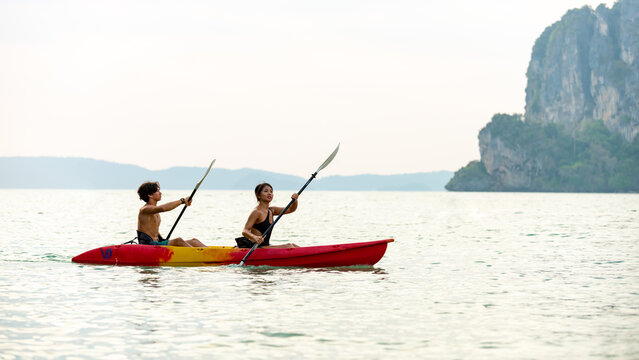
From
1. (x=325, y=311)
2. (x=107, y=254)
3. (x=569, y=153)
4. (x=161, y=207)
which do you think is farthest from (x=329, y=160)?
(x=569, y=153)

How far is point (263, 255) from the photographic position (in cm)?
1405

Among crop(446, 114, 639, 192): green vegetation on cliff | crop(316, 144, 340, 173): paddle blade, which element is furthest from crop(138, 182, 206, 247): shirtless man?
crop(446, 114, 639, 192): green vegetation on cliff

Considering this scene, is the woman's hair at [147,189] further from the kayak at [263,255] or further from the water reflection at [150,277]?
the water reflection at [150,277]

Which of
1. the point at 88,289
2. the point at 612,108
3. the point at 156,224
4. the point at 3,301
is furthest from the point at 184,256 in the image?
the point at 612,108

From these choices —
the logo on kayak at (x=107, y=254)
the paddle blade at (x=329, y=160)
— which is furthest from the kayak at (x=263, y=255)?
the paddle blade at (x=329, y=160)

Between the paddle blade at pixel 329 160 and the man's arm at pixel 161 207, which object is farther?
the paddle blade at pixel 329 160

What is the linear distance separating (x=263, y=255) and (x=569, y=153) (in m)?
192

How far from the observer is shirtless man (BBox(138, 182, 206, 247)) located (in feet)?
44.7

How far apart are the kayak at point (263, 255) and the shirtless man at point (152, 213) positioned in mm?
246

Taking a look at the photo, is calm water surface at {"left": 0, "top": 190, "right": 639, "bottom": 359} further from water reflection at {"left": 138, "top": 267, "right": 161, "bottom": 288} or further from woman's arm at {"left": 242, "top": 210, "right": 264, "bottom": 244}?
woman's arm at {"left": 242, "top": 210, "right": 264, "bottom": 244}

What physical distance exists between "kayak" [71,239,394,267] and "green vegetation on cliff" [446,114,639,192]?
18315 centimetres

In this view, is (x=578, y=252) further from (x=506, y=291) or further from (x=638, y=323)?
(x=638, y=323)

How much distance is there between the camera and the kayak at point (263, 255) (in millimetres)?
14117

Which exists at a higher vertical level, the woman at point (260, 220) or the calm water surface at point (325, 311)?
the woman at point (260, 220)
